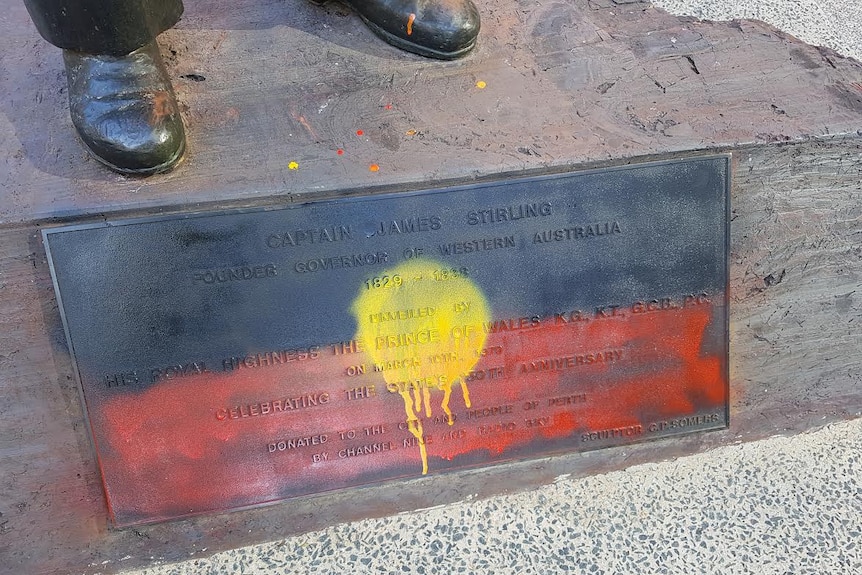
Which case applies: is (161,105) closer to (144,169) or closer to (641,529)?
(144,169)

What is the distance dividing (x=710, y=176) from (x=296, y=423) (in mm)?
1317

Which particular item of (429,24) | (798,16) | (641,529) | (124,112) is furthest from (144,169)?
(798,16)

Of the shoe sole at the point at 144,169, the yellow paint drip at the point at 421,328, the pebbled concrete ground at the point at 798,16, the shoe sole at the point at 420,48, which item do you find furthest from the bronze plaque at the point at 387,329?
the pebbled concrete ground at the point at 798,16

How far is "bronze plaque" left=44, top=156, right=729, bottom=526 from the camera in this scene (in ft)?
5.77

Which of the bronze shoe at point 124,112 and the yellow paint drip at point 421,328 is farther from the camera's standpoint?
the yellow paint drip at point 421,328

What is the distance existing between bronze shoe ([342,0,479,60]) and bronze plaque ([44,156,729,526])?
0.46 metres

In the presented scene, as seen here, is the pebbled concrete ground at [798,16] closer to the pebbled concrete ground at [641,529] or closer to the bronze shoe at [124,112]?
the pebbled concrete ground at [641,529]

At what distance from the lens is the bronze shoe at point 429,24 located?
195 centimetres

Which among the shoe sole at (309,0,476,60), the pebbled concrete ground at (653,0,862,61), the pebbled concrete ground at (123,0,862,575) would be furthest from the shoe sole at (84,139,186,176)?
the pebbled concrete ground at (653,0,862,61)

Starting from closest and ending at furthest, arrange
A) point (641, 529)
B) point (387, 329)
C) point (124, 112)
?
point (124, 112), point (387, 329), point (641, 529)

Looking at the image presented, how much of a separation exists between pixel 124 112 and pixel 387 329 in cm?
85

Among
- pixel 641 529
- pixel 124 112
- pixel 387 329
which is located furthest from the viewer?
pixel 641 529

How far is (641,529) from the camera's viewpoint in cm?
198

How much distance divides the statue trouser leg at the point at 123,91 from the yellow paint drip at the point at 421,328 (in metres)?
0.64
